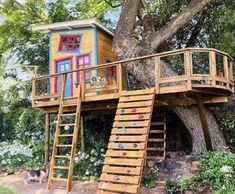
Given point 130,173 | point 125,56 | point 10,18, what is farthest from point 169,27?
point 10,18

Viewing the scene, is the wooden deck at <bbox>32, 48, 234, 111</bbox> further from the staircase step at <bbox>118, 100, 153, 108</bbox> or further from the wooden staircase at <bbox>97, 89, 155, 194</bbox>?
the wooden staircase at <bbox>97, 89, 155, 194</bbox>

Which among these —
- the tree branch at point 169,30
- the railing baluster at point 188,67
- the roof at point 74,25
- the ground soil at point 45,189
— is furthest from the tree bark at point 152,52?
the ground soil at point 45,189

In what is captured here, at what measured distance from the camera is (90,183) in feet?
28.8

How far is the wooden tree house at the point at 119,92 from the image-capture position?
7.47 m

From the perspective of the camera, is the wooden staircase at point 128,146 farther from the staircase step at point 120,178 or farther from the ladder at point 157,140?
the ladder at point 157,140

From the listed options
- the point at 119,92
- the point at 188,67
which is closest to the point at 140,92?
the point at 119,92

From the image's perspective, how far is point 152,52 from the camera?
34.2 feet

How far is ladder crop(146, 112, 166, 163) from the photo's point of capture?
32.0ft

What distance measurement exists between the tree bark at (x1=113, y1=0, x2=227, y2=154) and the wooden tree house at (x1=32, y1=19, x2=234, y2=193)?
15.6 inches

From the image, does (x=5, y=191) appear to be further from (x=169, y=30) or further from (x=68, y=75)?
(x=169, y=30)

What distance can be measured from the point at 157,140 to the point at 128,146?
2.48 m

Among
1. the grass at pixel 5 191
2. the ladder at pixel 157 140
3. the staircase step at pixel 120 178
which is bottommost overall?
the grass at pixel 5 191

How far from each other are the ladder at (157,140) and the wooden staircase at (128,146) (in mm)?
2114

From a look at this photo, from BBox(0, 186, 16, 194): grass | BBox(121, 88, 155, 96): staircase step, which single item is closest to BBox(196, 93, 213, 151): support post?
BBox(121, 88, 155, 96): staircase step
